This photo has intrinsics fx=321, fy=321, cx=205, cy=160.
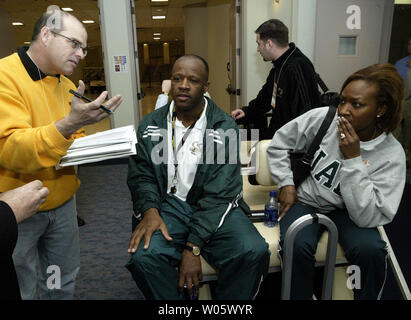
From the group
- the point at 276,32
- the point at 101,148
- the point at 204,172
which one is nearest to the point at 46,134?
the point at 101,148

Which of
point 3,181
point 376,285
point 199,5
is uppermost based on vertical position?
point 199,5

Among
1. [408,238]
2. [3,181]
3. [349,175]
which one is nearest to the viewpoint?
[3,181]

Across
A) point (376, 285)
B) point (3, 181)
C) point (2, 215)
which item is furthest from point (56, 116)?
point (376, 285)

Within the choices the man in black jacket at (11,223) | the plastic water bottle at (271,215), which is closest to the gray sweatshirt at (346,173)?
the plastic water bottle at (271,215)

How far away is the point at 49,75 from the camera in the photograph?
1.47 metres

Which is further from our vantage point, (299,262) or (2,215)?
(299,262)

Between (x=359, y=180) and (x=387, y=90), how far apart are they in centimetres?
52

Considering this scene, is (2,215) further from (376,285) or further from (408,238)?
(408,238)

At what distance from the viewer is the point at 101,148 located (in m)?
1.41

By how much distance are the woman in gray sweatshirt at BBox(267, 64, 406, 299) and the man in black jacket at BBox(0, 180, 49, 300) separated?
127 centimetres

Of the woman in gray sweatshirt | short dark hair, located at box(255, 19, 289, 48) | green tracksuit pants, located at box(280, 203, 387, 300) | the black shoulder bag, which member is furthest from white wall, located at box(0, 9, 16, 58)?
green tracksuit pants, located at box(280, 203, 387, 300)

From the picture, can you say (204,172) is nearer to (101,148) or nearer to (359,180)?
(101,148)

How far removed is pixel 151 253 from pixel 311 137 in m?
1.16

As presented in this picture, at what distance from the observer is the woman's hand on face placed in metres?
1.63
